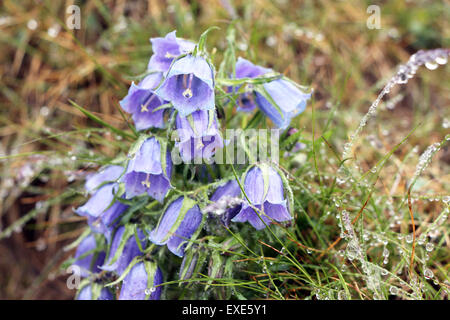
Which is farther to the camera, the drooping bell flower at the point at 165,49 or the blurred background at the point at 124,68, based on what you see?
the blurred background at the point at 124,68

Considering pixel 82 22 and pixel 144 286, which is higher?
pixel 82 22

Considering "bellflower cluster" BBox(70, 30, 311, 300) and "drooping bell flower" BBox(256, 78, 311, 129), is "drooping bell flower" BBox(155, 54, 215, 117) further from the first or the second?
"drooping bell flower" BBox(256, 78, 311, 129)

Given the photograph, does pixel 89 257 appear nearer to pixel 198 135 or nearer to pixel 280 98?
pixel 198 135

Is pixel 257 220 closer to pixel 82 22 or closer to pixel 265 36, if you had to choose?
pixel 265 36

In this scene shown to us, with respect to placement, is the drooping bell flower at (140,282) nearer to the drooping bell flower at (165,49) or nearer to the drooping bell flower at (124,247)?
the drooping bell flower at (124,247)

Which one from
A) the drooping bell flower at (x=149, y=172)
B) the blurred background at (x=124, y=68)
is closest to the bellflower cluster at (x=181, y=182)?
the drooping bell flower at (x=149, y=172)

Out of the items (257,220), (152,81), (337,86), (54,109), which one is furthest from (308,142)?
(54,109)

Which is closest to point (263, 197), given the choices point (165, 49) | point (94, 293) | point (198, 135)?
point (198, 135)
